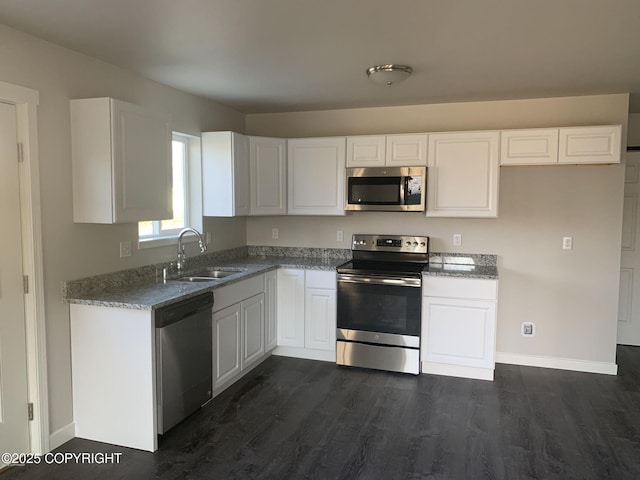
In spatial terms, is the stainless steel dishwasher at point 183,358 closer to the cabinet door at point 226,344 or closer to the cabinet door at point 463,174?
the cabinet door at point 226,344

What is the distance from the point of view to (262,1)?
2109 millimetres

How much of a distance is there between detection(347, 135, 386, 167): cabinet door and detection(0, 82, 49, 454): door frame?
2.55 meters

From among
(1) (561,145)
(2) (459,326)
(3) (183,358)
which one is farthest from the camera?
(2) (459,326)

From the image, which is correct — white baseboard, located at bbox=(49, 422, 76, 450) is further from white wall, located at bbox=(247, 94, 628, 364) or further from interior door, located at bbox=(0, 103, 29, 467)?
white wall, located at bbox=(247, 94, 628, 364)

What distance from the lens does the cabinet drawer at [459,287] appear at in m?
3.80

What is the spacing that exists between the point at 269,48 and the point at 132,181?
1187 mm

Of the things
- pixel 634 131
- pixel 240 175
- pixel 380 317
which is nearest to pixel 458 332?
pixel 380 317

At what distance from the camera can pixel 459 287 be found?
387 cm

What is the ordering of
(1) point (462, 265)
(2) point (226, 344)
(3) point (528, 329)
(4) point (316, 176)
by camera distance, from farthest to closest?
(4) point (316, 176), (1) point (462, 265), (3) point (528, 329), (2) point (226, 344)

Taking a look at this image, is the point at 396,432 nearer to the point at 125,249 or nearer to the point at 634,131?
the point at 125,249

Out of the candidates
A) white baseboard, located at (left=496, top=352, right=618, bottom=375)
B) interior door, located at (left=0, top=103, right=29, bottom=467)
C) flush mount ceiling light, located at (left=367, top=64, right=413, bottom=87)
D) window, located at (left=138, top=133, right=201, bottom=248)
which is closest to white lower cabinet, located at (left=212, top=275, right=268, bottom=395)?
window, located at (left=138, top=133, right=201, bottom=248)

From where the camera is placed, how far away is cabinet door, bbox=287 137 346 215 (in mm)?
A: 4406

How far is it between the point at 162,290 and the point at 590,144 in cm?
346

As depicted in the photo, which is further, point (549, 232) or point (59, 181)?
point (549, 232)
